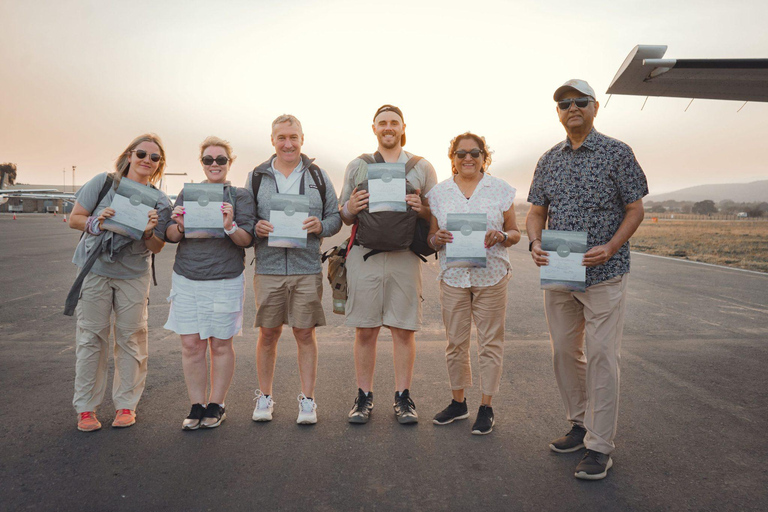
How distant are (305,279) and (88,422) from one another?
190cm

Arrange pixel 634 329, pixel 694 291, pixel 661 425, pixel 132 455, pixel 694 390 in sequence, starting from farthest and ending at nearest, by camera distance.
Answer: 1. pixel 694 291
2. pixel 634 329
3. pixel 694 390
4. pixel 661 425
5. pixel 132 455

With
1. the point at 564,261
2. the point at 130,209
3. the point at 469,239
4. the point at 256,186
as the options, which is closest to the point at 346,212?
the point at 256,186

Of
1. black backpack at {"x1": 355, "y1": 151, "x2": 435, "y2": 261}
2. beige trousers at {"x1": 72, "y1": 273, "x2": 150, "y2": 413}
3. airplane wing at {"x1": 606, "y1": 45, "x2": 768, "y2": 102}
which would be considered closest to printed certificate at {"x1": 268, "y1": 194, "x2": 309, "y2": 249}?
black backpack at {"x1": 355, "y1": 151, "x2": 435, "y2": 261}

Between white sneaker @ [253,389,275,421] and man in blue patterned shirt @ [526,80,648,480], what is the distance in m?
2.14

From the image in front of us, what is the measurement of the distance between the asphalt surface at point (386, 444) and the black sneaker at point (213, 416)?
7 cm

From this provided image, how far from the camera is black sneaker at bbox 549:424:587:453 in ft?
11.1

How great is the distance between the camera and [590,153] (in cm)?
334

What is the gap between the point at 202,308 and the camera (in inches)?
150

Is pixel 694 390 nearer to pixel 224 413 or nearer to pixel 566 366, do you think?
pixel 566 366

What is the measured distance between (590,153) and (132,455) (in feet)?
12.0

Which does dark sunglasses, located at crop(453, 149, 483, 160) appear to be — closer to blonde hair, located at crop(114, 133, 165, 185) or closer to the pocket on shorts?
the pocket on shorts

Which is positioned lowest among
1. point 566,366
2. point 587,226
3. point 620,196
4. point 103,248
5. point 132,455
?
point 132,455

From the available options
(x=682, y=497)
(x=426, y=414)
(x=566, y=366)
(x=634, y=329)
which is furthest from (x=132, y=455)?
(x=634, y=329)

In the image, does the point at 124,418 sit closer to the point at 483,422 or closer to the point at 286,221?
the point at 286,221
